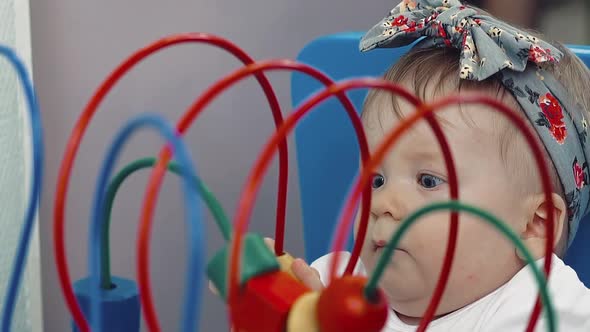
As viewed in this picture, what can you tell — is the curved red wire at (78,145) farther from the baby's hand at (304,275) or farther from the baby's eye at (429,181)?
the baby's eye at (429,181)

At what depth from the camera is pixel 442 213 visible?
0.72 metres

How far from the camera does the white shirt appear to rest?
68 cm

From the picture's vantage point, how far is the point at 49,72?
960 millimetres

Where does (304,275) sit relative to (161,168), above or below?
below

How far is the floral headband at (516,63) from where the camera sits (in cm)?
69

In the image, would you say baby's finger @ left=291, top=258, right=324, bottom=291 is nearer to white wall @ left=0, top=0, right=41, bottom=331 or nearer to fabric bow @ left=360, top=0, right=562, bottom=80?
fabric bow @ left=360, top=0, right=562, bottom=80

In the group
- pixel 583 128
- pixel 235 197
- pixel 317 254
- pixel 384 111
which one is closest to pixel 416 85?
pixel 384 111

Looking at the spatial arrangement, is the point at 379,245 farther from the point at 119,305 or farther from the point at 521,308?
the point at 119,305

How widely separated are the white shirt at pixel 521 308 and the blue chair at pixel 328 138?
0.82 ft

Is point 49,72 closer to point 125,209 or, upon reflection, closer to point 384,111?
point 125,209

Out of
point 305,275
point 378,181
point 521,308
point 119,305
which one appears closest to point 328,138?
point 378,181

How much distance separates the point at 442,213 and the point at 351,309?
0.40m

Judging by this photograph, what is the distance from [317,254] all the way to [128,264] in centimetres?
25

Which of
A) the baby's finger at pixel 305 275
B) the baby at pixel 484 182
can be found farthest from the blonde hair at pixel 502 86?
the baby's finger at pixel 305 275
